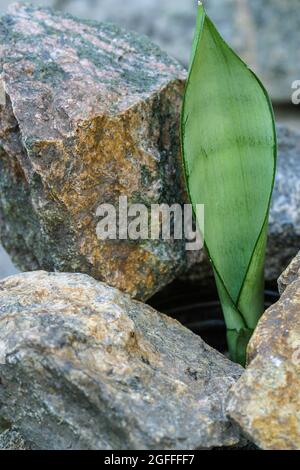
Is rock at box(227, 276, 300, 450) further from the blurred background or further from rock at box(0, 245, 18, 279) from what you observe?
the blurred background

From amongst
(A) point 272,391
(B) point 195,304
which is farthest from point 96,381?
(B) point 195,304

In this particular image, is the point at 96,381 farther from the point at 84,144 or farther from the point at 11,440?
the point at 84,144

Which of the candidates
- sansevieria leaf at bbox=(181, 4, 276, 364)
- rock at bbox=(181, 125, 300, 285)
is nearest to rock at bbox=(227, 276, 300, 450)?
sansevieria leaf at bbox=(181, 4, 276, 364)

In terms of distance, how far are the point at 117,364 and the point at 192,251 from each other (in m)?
0.49

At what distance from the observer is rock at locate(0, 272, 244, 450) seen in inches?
42.3

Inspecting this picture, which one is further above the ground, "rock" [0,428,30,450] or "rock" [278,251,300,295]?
"rock" [278,251,300,295]

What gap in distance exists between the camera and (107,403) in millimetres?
1069

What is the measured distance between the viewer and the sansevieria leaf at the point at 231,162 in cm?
132

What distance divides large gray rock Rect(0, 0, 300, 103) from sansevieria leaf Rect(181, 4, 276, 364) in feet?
5.38

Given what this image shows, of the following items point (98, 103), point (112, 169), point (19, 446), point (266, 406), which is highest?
point (98, 103)

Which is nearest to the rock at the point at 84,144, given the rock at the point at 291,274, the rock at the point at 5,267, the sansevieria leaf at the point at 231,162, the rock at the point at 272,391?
the sansevieria leaf at the point at 231,162

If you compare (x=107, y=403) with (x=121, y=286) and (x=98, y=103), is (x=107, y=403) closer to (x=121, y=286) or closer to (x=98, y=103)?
(x=121, y=286)

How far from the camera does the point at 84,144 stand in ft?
4.54
